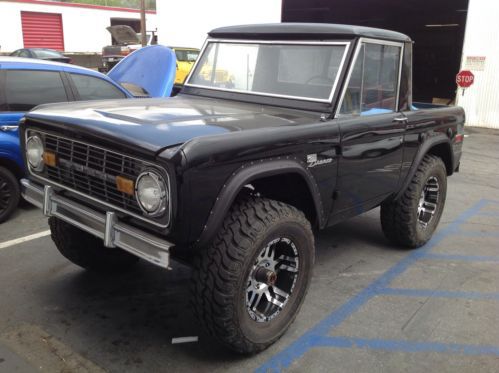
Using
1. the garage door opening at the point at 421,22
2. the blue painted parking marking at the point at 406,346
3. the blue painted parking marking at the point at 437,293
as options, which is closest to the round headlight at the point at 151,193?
the blue painted parking marking at the point at 406,346

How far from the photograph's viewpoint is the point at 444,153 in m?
5.00

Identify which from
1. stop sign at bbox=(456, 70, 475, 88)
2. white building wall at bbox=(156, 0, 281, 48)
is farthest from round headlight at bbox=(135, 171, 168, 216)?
white building wall at bbox=(156, 0, 281, 48)

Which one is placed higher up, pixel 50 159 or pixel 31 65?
pixel 31 65

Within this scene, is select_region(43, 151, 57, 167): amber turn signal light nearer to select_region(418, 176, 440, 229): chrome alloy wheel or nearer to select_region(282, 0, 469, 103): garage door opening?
select_region(418, 176, 440, 229): chrome alloy wheel

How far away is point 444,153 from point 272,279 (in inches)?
111

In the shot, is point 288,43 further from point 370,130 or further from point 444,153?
point 444,153

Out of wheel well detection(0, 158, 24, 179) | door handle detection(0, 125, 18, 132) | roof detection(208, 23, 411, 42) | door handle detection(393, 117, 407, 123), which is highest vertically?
roof detection(208, 23, 411, 42)

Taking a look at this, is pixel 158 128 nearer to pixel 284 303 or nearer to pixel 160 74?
pixel 284 303

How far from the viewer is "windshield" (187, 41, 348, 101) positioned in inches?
145

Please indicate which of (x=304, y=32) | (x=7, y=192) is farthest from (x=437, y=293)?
(x=7, y=192)

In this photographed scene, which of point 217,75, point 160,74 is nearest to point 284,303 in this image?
point 217,75

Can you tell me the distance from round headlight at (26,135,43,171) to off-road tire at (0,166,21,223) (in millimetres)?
1961

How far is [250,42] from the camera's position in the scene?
13.5 ft

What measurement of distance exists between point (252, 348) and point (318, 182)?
1.13 meters
